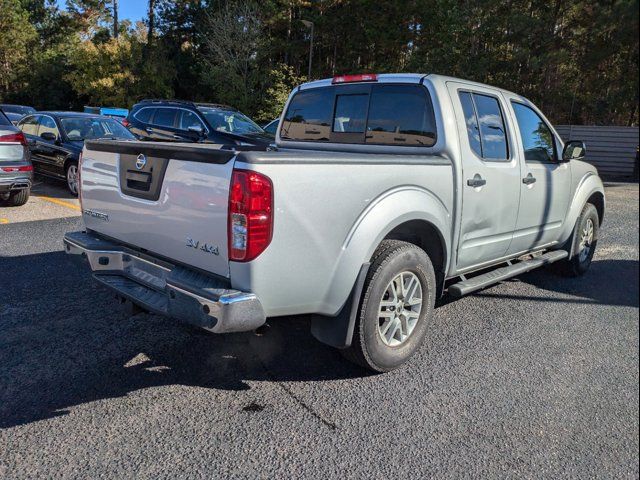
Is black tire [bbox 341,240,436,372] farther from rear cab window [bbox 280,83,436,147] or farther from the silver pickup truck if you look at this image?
rear cab window [bbox 280,83,436,147]

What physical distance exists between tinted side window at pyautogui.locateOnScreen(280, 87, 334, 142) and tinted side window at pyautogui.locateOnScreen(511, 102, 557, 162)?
5.42 ft

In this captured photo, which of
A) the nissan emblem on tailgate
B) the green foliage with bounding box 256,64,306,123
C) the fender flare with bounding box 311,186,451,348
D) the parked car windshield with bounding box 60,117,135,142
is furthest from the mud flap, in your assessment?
the green foliage with bounding box 256,64,306,123

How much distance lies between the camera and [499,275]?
13.5 ft

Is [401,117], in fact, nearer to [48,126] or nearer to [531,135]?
[531,135]

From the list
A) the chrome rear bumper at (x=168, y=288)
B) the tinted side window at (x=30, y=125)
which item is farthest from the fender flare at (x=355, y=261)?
the tinted side window at (x=30, y=125)

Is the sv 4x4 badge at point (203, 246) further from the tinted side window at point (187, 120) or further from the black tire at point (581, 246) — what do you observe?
the tinted side window at point (187, 120)

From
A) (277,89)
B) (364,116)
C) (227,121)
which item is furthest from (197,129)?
(277,89)

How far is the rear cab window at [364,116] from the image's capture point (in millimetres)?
3826

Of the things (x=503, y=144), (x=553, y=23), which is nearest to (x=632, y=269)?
(x=553, y=23)

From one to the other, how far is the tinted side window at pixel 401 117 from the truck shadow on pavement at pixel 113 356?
158 cm

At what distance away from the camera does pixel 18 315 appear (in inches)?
164

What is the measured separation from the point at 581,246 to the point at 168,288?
14.4 feet

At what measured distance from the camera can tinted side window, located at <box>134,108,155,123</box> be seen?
1246cm

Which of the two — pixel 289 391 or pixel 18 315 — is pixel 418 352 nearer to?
pixel 289 391
